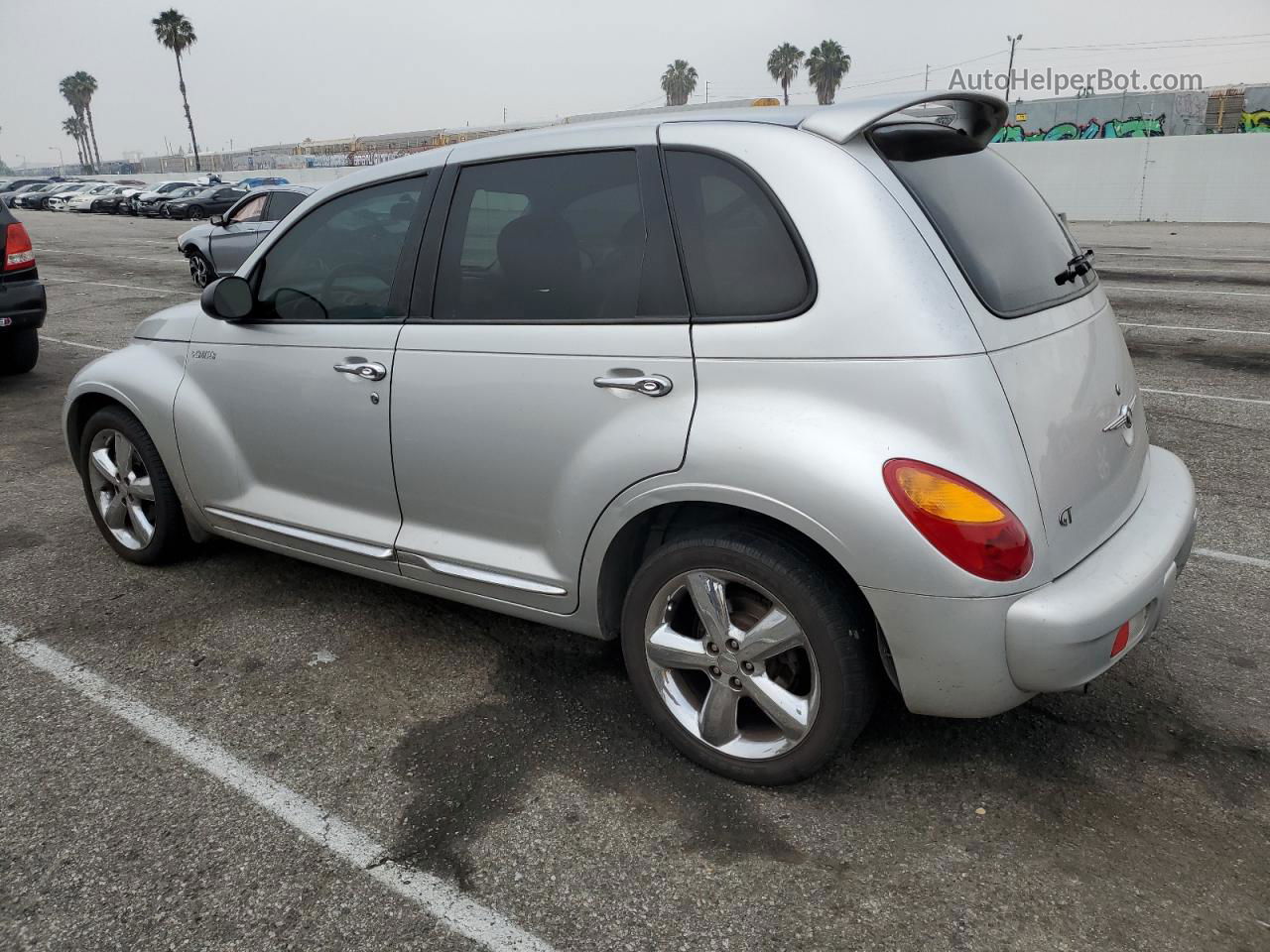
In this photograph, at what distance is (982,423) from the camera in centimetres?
236

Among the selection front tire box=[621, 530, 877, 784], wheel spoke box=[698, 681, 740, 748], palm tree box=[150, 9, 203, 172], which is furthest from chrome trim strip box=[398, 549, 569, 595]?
palm tree box=[150, 9, 203, 172]

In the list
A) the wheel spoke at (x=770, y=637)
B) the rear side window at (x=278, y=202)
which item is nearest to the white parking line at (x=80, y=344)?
the rear side window at (x=278, y=202)

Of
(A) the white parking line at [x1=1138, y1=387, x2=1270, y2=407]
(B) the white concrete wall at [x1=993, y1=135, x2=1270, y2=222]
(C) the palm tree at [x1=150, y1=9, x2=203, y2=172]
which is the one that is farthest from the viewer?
(C) the palm tree at [x1=150, y1=9, x2=203, y2=172]

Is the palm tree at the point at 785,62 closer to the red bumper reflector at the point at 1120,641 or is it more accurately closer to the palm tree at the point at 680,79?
the palm tree at the point at 680,79

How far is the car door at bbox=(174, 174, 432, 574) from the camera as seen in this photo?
341cm

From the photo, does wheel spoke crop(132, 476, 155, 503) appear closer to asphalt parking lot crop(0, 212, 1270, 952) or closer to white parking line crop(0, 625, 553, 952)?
asphalt parking lot crop(0, 212, 1270, 952)

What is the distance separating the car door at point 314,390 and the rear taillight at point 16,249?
5.44 metres

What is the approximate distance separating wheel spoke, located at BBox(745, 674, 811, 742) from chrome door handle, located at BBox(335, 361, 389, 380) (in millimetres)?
1599

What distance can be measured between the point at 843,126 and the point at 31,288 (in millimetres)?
8039

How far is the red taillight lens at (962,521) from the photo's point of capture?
2.32m

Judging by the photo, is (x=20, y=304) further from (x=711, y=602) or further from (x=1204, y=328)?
(x=1204, y=328)

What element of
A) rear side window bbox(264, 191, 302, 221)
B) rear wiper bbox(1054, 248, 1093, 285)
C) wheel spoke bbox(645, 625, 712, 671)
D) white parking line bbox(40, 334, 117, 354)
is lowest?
white parking line bbox(40, 334, 117, 354)

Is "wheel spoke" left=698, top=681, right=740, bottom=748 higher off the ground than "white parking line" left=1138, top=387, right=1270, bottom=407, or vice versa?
"wheel spoke" left=698, top=681, right=740, bottom=748

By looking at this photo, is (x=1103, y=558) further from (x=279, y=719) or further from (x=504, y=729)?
(x=279, y=719)
